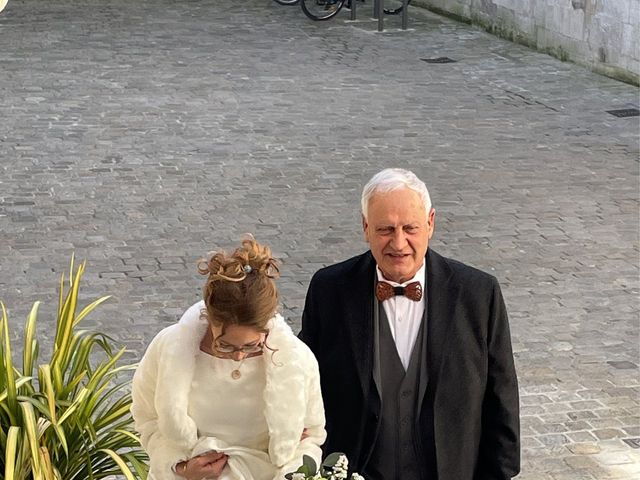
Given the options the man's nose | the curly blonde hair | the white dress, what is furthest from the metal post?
the curly blonde hair

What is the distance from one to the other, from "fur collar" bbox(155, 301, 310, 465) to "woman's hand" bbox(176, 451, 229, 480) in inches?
2.4

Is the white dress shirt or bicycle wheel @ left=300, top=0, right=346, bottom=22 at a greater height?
A: the white dress shirt

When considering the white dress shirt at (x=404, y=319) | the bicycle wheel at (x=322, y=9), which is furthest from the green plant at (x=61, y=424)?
the bicycle wheel at (x=322, y=9)

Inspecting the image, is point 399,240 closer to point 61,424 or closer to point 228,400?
point 228,400

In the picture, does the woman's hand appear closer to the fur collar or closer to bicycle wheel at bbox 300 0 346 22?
the fur collar

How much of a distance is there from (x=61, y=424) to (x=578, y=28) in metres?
13.4

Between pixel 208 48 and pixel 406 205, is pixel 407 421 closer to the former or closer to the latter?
pixel 406 205

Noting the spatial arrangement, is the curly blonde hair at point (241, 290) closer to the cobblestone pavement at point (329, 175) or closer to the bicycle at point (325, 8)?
the cobblestone pavement at point (329, 175)

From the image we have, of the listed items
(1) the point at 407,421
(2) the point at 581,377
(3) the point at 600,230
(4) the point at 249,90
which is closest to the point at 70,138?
(4) the point at 249,90

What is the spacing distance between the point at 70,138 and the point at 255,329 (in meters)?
10.2

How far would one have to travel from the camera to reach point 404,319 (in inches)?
164

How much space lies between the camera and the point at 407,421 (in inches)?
161

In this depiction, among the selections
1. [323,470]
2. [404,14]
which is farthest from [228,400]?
[404,14]

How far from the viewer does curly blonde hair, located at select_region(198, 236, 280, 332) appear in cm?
349
